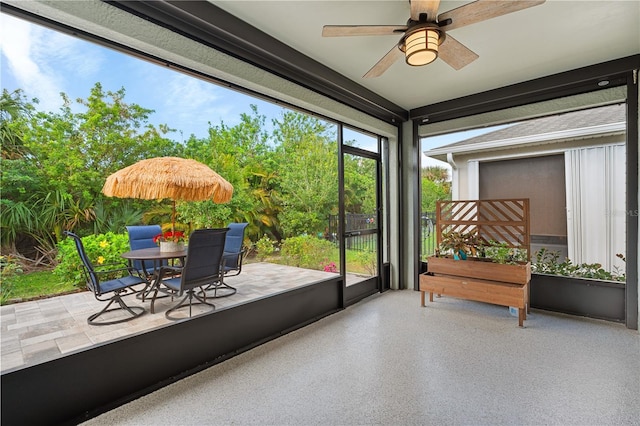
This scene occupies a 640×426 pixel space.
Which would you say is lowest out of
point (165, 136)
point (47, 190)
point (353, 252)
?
point (353, 252)

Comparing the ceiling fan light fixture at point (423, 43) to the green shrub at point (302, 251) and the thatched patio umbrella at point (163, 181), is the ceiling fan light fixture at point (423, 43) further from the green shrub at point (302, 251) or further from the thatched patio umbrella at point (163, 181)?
the green shrub at point (302, 251)

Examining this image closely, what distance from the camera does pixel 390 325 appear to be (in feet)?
10.6

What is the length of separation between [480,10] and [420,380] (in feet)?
8.26

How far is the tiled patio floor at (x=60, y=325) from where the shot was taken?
201cm

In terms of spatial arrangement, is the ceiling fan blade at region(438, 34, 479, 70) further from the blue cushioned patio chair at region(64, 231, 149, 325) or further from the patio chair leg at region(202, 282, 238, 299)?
the patio chair leg at region(202, 282, 238, 299)

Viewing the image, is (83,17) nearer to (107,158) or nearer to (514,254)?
(107,158)

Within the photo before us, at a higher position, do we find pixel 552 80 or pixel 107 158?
pixel 552 80

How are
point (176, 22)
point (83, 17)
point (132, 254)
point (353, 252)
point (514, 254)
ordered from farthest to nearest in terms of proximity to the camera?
point (353, 252), point (514, 254), point (132, 254), point (176, 22), point (83, 17)

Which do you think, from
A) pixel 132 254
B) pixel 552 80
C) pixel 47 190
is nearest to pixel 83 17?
pixel 47 190

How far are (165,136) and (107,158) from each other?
76 centimetres

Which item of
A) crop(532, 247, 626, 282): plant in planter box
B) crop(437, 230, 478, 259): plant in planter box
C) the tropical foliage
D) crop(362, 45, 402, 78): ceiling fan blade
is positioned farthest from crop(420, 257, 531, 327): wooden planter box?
crop(362, 45, 402, 78): ceiling fan blade

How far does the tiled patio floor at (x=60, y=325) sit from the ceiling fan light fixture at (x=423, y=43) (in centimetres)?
257

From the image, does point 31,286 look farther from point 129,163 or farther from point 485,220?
point 485,220

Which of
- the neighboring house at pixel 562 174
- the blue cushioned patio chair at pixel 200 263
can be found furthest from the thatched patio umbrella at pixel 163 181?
the neighboring house at pixel 562 174
